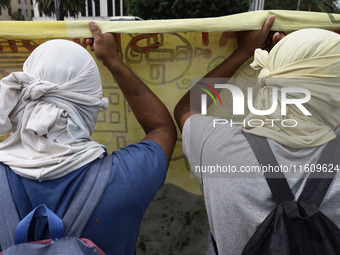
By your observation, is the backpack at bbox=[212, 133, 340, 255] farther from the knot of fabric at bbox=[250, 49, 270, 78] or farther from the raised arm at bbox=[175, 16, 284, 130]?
the raised arm at bbox=[175, 16, 284, 130]

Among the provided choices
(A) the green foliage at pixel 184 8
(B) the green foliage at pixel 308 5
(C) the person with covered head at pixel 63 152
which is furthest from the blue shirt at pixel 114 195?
(B) the green foliage at pixel 308 5

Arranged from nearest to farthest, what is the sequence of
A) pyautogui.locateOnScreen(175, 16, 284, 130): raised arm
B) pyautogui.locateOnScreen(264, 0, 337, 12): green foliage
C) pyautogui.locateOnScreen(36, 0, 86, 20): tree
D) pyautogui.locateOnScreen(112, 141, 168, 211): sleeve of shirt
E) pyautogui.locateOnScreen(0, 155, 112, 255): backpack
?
1. pyautogui.locateOnScreen(0, 155, 112, 255): backpack
2. pyautogui.locateOnScreen(112, 141, 168, 211): sleeve of shirt
3. pyautogui.locateOnScreen(175, 16, 284, 130): raised arm
4. pyautogui.locateOnScreen(264, 0, 337, 12): green foliage
5. pyautogui.locateOnScreen(36, 0, 86, 20): tree

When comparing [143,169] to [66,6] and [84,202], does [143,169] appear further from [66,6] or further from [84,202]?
[66,6]

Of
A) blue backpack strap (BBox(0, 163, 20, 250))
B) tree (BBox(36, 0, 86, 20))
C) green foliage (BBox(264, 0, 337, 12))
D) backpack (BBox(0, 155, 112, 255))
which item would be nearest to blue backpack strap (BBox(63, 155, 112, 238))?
backpack (BBox(0, 155, 112, 255))

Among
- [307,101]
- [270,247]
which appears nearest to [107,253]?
[270,247]

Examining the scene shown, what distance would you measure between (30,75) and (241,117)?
4.21ft

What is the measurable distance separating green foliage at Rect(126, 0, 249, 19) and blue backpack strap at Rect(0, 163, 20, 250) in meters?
16.3

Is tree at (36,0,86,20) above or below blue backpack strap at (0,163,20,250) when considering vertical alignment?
above

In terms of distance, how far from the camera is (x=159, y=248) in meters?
2.15

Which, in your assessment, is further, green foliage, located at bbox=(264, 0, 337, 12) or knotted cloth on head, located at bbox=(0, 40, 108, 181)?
green foliage, located at bbox=(264, 0, 337, 12)

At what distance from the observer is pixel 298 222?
1.02 m

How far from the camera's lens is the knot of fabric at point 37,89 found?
1.04 meters

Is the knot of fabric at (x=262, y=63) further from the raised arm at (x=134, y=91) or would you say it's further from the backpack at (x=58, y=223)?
the backpack at (x=58, y=223)

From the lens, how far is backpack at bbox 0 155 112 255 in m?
0.99
